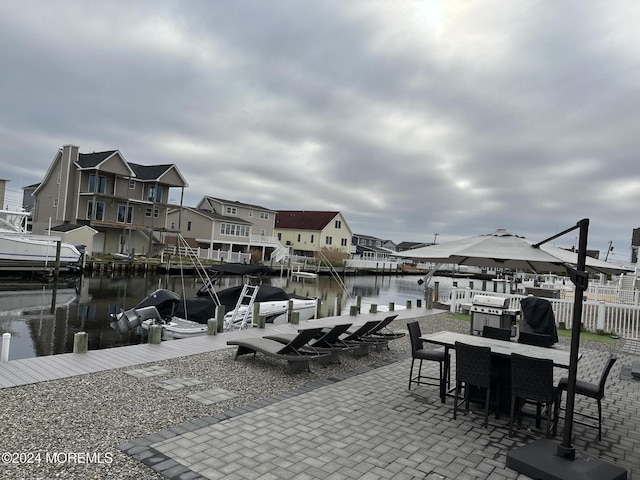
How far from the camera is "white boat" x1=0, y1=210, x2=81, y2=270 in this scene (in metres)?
28.4

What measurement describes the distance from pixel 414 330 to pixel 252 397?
2757mm

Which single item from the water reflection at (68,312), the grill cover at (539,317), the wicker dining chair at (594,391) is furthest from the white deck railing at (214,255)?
A: the wicker dining chair at (594,391)

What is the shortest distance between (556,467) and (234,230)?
162 ft

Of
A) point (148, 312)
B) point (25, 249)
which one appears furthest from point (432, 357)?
point (25, 249)

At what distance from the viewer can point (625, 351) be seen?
1134 cm

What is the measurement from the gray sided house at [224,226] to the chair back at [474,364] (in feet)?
143

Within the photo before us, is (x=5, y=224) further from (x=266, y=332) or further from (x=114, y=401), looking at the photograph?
(x=114, y=401)

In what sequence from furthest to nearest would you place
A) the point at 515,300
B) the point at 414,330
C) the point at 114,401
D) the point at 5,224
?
the point at 5,224, the point at 515,300, the point at 414,330, the point at 114,401

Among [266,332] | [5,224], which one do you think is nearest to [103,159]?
[5,224]

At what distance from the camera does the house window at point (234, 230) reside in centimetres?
4991

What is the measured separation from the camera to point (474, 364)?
5711 millimetres

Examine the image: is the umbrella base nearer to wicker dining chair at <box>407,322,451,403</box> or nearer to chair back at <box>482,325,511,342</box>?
wicker dining chair at <box>407,322,451,403</box>

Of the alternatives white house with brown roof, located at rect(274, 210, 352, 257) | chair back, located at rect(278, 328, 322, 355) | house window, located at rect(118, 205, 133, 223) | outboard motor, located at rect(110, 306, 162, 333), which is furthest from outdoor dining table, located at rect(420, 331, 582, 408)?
white house with brown roof, located at rect(274, 210, 352, 257)

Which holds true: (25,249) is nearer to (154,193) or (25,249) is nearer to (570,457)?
(154,193)
